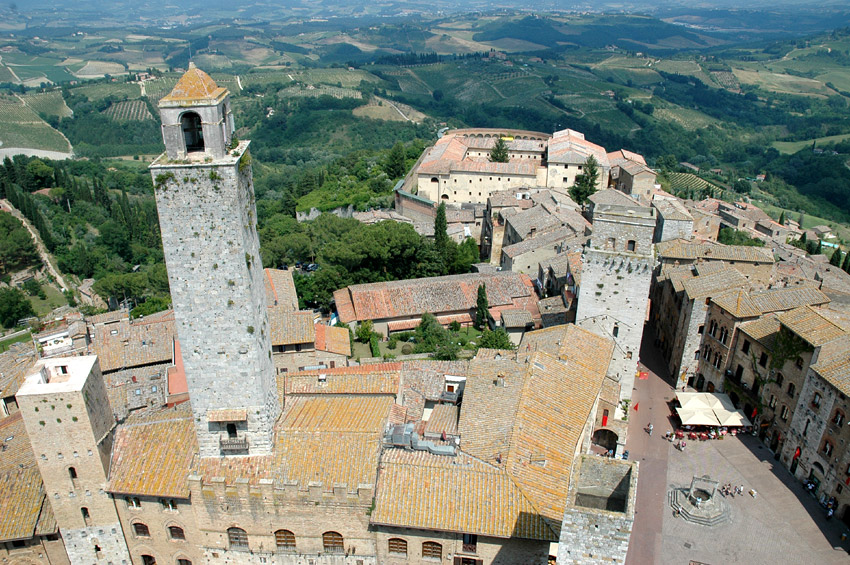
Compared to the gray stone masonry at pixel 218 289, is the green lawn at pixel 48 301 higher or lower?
lower

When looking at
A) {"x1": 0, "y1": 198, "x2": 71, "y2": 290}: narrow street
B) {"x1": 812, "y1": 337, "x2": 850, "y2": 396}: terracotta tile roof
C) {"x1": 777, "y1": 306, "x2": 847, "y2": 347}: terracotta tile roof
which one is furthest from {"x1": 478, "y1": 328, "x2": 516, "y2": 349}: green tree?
{"x1": 0, "y1": 198, "x2": 71, "y2": 290}: narrow street

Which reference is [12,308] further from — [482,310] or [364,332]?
[482,310]

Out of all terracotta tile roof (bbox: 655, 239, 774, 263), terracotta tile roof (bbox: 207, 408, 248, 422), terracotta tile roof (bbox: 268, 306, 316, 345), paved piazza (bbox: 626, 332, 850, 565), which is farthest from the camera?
terracotta tile roof (bbox: 655, 239, 774, 263)

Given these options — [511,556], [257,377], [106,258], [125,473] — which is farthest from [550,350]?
[106,258]

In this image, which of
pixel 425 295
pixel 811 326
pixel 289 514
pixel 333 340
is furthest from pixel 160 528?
pixel 811 326

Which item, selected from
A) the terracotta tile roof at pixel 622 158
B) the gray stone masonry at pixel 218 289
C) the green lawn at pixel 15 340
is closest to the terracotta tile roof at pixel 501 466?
the gray stone masonry at pixel 218 289

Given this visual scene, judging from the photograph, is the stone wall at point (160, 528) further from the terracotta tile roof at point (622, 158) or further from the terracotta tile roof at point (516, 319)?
the terracotta tile roof at point (622, 158)

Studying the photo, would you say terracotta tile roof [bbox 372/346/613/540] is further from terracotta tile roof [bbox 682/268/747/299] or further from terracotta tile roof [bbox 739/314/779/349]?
terracotta tile roof [bbox 682/268/747/299]
